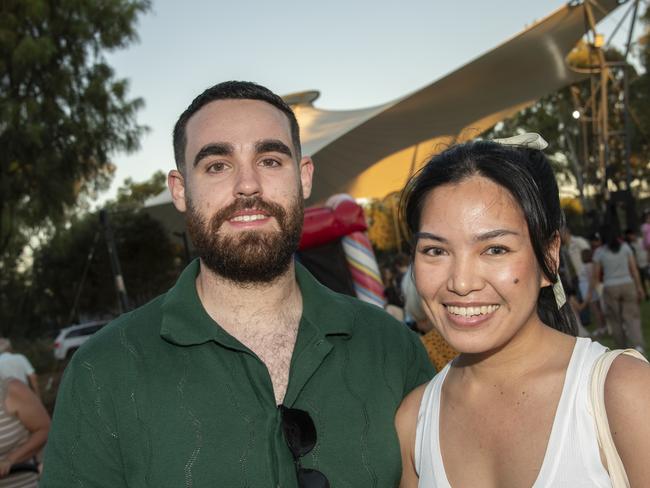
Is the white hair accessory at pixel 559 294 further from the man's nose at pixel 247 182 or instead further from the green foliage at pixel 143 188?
the green foliage at pixel 143 188

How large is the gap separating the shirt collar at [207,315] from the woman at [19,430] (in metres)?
2.39

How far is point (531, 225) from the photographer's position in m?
2.08

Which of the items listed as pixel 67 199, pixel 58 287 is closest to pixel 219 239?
pixel 67 199

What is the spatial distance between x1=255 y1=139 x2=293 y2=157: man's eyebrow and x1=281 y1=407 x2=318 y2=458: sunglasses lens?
0.91 m

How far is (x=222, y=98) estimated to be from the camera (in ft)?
8.40

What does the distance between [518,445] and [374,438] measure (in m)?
0.47

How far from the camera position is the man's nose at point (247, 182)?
7.87 ft

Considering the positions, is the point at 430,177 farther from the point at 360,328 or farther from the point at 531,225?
the point at 360,328

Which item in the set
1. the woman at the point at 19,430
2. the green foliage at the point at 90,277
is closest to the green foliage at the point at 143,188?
the green foliage at the point at 90,277

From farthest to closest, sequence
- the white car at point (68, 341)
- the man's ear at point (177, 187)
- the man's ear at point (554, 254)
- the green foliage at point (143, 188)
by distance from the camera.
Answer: the green foliage at point (143, 188) < the white car at point (68, 341) < the man's ear at point (177, 187) < the man's ear at point (554, 254)

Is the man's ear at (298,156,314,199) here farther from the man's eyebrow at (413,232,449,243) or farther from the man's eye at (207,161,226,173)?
the man's eyebrow at (413,232,449,243)

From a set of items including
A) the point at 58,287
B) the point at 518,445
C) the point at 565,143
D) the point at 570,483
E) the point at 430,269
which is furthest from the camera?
the point at 565,143

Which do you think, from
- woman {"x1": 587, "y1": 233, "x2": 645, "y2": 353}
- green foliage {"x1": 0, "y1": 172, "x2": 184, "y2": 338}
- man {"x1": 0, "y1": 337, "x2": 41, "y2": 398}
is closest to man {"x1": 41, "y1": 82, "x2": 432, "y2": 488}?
man {"x1": 0, "y1": 337, "x2": 41, "y2": 398}

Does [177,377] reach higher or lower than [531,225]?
lower
